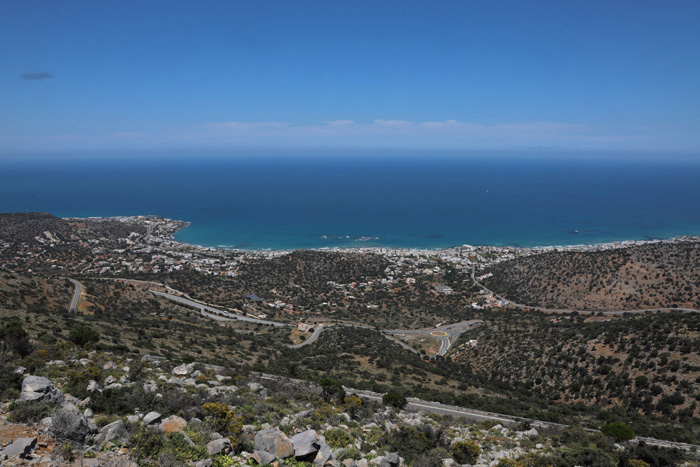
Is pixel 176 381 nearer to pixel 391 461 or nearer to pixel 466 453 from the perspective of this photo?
pixel 391 461

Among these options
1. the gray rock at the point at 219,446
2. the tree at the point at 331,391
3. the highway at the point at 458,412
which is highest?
the gray rock at the point at 219,446

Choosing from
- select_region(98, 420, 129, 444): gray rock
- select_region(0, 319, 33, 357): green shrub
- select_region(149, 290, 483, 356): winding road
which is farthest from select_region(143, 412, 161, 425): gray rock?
select_region(149, 290, 483, 356): winding road

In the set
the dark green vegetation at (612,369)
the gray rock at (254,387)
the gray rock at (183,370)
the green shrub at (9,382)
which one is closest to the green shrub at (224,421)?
the gray rock at (254,387)

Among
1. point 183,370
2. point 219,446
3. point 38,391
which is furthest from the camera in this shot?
point 183,370

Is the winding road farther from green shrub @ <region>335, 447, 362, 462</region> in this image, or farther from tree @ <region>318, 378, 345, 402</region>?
green shrub @ <region>335, 447, 362, 462</region>

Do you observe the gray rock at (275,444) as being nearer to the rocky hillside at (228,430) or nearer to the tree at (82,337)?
the rocky hillside at (228,430)

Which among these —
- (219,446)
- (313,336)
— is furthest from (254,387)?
(313,336)

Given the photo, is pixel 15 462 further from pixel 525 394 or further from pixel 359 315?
pixel 359 315

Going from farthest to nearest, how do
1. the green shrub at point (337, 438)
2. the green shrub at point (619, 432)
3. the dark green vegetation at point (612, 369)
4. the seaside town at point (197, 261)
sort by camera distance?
the seaside town at point (197, 261) → the dark green vegetation at point (612, 369) → the green shrub at point (619, 432) → the green shrub at point (337, 438)
